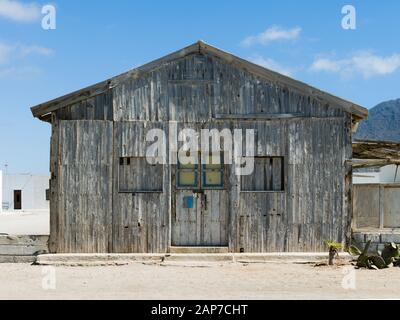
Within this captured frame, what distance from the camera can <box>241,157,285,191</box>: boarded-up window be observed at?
1570cm

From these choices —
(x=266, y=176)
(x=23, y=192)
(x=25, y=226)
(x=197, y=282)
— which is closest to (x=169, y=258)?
(x=197, y=282)

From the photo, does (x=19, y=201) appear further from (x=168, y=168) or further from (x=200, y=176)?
(x=200, y=176)

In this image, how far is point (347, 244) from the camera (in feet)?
51.5

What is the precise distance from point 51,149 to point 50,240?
6.91ft

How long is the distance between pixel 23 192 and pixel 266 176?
44.3 m

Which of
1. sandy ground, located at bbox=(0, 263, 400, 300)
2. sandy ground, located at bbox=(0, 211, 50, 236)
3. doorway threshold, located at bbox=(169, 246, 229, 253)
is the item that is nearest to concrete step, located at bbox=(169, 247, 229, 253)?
doorway threshold, located at bbox=(169, 246, 229, 253)

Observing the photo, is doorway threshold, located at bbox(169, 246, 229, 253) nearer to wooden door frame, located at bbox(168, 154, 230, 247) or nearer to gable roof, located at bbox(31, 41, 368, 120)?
wooden door frame, located at bbox(168, 154, 230, 247)

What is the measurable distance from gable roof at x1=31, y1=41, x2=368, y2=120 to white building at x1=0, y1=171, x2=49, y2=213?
4216cm

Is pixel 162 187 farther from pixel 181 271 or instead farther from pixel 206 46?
pixel 206 46

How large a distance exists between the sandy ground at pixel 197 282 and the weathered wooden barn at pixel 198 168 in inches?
37.1

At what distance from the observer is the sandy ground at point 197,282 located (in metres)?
11.1

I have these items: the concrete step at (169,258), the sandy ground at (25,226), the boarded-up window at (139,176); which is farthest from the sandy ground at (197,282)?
the sandy ground at (25,226)

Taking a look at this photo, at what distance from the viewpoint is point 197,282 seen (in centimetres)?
1275
